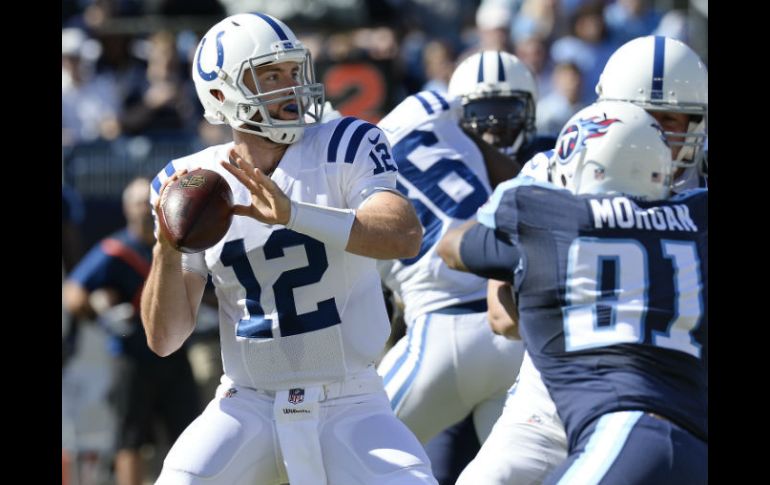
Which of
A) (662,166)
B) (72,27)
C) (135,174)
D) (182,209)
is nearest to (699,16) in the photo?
(135,174)

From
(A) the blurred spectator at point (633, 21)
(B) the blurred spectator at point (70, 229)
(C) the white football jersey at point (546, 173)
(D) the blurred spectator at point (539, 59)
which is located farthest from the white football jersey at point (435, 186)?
(A) the blurred spectator at point (633, 21)

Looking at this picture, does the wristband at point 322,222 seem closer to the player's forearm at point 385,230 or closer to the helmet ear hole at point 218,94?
the player's forearm at point 385,230

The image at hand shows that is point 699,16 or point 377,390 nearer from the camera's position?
point 377,390

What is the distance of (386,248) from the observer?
3730 millimetres

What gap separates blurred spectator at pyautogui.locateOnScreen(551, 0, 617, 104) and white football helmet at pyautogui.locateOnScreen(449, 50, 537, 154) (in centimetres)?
396

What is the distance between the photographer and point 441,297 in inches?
213

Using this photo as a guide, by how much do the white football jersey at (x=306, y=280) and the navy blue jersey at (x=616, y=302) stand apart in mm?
501

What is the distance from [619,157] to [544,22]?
7026mm

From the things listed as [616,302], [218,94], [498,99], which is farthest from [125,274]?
[616,302]

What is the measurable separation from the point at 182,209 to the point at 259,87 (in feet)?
1.90

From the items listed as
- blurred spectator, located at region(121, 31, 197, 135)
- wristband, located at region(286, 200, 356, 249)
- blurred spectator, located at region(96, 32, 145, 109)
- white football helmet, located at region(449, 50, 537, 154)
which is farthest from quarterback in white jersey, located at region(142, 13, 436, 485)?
blurred spectator, located at region(96, 32, 145, 109)

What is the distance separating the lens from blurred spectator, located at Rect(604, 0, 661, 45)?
10234 millimetres

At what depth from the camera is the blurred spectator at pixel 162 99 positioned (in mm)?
10211

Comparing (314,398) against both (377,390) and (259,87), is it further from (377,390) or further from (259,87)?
(259,87)
